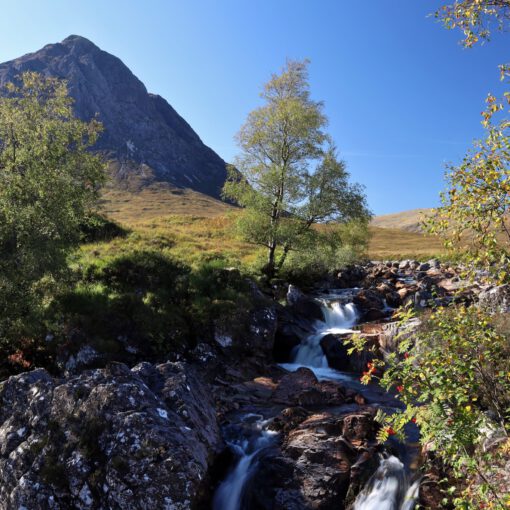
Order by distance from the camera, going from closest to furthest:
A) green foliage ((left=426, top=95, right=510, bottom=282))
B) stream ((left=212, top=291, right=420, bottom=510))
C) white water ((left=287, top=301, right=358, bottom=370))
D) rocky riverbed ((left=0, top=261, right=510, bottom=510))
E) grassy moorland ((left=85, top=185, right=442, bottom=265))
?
1. green foliage ((left=426, top=95, right=510, bottom=282))
2. rocky riverbed ((left=0, top=261, right=510, bottom=510))
3. stream ((left=212, top=291, right=420, bottom=510))
4. white water ((left=287, top=301, right=358, bottom=370))
5. grassy moorland ((left=85, top=185, right=442, bottom=265))

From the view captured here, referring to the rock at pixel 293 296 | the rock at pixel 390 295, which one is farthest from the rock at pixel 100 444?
the rock at pixel 390 295

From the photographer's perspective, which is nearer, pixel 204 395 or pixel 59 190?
pixel 204 395

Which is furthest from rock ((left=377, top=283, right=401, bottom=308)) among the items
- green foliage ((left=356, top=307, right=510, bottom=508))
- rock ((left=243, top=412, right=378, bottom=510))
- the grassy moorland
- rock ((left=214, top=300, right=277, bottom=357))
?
green foliage ((left=356, top=307, right=510, bottom=508))

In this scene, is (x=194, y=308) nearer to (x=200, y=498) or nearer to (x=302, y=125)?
(x=200, y=498)

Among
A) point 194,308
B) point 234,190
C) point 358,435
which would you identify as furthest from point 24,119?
point 358,435

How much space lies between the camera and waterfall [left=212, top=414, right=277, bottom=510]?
1098 centimetres

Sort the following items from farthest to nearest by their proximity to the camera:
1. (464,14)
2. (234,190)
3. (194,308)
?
(234,190) < (194,308) < (464,14)

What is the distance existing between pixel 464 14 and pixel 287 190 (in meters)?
25.1

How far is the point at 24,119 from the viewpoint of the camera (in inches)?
790

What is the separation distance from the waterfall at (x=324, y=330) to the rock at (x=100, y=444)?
1156cm

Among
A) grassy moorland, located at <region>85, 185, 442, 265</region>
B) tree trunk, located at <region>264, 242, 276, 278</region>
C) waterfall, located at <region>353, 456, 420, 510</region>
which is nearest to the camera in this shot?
waterfall, located at <region>353, 456, 420, 510</region>

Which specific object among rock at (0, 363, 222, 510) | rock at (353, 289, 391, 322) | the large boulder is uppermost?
rock at (353, 289, 391, 322)

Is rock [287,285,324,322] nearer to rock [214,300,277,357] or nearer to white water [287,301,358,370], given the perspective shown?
white water [287,301,358,370]

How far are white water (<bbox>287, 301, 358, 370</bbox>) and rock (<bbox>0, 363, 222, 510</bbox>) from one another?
11.5m
